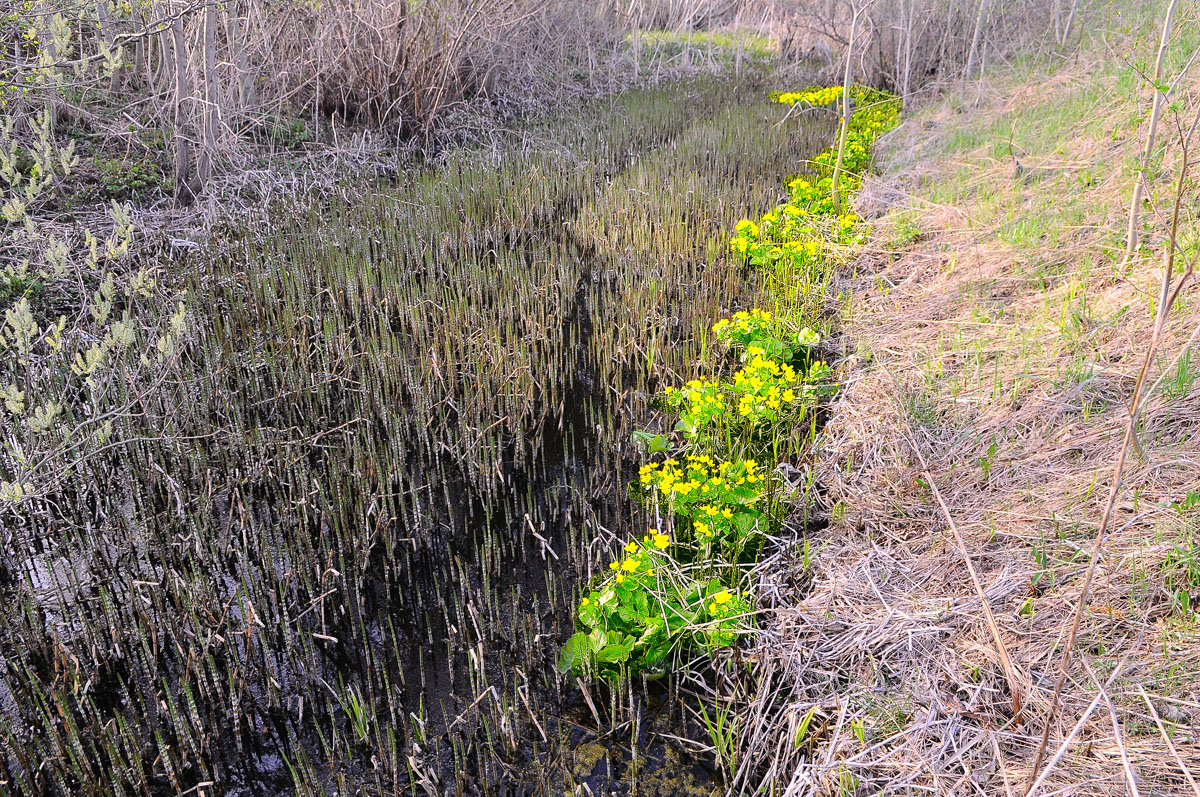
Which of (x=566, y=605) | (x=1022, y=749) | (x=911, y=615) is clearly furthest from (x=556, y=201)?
(x=1022, y=749)

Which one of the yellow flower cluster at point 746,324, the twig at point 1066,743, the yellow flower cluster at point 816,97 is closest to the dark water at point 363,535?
the yellow flower cluster at point 746,324

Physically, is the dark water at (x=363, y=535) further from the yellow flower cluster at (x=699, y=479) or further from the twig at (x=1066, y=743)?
the twig at (x=1066, y=743)

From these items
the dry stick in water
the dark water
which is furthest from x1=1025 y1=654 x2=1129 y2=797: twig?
the dark water

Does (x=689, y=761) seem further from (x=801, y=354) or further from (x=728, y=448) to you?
(x=801, y=354)

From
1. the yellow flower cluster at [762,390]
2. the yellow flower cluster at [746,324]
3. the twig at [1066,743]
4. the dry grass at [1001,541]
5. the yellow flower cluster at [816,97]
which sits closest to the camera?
the twig at [1066,743]

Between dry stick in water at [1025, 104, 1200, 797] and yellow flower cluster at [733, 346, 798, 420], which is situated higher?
dry stick in water at [1025, 104, 1200, 797]

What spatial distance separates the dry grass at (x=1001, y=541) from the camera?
1.93 metres

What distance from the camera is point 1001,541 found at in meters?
2.57

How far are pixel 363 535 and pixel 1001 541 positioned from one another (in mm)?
2473

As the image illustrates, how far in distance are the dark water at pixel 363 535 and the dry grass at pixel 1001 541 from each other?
571 mm

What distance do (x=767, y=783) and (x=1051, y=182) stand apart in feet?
15.3

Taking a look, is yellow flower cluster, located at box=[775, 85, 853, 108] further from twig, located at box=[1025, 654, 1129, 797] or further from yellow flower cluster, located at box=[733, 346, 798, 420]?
twig, located at box=[1025, 654, 1129, 797]

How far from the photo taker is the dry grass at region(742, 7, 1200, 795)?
1928 mm

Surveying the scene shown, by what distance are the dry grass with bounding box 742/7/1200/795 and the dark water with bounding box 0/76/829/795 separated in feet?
1.87
